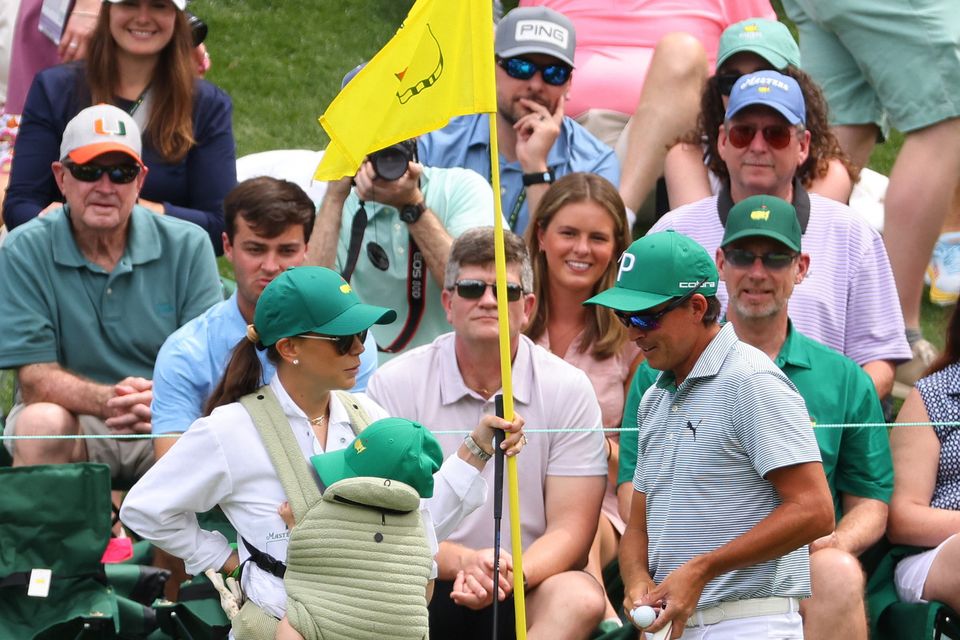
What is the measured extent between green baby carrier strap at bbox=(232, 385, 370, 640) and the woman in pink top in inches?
72.8

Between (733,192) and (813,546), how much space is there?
1654mm

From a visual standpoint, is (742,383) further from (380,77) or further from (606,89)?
(606,89)

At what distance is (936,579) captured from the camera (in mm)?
5414

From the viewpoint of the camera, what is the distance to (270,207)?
20.0ft

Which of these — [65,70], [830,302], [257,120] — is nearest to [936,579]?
[830,302]

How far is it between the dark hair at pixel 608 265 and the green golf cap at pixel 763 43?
97cm

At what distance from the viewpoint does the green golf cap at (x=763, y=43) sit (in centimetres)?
696

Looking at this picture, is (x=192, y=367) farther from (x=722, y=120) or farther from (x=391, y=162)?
(x=722, y=120)

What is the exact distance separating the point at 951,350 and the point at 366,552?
8.26 ft

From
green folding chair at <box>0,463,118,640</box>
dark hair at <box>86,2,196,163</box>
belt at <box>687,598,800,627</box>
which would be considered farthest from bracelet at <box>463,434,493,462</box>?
dark hair at <box>86,2,196,163</box>

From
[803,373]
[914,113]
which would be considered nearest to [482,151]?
[914,113]

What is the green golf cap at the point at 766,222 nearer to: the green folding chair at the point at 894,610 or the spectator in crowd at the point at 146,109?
the green folding chair at the point at 894,610

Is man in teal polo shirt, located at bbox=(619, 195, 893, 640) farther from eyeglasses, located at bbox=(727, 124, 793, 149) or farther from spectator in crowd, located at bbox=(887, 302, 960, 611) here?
eyeglasses, located at bbox=(727, 124, 793, 149)

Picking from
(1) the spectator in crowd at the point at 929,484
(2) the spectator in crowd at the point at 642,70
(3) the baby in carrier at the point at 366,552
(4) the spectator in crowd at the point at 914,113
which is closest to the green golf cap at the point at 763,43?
(4) the spectator in crowd at the point at 914,113
